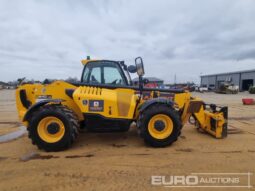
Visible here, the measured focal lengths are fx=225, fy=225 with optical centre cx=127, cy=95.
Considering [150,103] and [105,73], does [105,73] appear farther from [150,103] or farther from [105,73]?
[150,103]

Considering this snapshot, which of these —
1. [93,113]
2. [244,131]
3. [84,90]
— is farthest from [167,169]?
[244,131]

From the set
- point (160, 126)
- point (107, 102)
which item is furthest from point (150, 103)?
point (107, 102)

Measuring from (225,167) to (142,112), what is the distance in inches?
84.3

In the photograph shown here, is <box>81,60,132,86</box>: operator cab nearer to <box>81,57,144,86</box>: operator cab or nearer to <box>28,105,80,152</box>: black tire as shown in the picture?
<box>81,57,144,86</box>: operator cab

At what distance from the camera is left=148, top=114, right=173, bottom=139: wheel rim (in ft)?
18.1

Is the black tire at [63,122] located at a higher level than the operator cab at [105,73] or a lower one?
lower

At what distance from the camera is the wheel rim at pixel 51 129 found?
17.6 ft

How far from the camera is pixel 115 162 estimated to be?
4.66 m

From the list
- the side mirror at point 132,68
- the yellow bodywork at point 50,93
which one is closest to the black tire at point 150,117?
the side mirror at point 132,68

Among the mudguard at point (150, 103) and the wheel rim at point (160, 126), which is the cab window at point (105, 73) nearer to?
the mudguard at point (150, 103)

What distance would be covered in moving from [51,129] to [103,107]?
1.34m

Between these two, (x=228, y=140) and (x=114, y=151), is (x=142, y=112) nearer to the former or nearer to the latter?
(x=114, y=151)

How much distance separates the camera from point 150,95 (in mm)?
6199

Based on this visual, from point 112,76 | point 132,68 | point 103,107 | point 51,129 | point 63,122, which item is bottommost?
point 51,129
